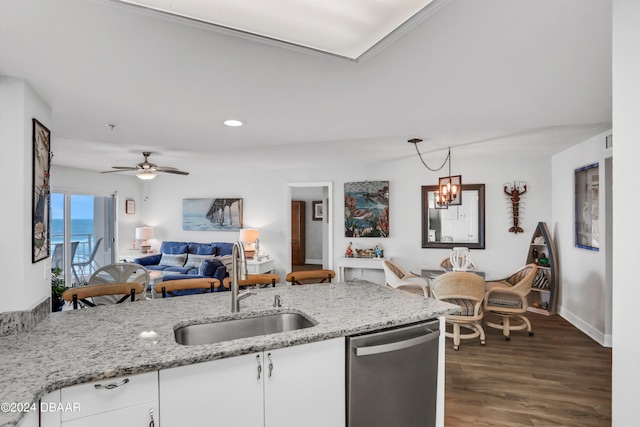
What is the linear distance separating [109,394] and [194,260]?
5.56m

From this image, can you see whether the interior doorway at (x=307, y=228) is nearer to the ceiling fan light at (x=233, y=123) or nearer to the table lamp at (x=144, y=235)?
the table lamp at (x=144, y=235)

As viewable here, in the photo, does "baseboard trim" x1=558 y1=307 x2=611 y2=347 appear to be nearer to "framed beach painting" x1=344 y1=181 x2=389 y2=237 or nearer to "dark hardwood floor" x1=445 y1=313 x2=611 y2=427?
"dark hardwood floor" x1=445 y1=313 x2=611 y2=427

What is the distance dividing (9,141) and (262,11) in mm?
1648

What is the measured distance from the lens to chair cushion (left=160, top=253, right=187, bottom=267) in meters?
6.72

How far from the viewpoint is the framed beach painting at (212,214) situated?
718 cm

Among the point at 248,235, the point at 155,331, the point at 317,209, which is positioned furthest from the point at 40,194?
the point at 317,209

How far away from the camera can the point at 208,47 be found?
1538 millimetres

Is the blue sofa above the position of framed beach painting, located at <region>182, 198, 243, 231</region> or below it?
below

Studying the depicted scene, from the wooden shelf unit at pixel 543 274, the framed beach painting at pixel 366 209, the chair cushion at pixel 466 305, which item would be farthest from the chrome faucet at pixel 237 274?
the wooden shelf unit at pixel 543 274

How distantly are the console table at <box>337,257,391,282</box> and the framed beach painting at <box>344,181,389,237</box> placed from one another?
0.49 metres

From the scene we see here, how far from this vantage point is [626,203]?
3.77 feet

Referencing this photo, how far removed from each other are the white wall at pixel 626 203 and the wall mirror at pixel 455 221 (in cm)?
462

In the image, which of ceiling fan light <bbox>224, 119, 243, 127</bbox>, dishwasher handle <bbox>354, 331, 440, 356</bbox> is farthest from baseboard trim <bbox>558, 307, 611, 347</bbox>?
ceiling fan light <bbox>224, 119, 243, 127</bbox>

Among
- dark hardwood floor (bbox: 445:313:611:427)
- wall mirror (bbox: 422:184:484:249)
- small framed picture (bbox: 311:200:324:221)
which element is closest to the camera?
dark hardwood floor (bbox: 445:313:611:427)
